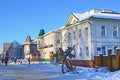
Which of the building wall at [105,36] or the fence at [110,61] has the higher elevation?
the building wall at [105,36]

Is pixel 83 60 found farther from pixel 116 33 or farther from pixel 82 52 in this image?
pixel 116 33

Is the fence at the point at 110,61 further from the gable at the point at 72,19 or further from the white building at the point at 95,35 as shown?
the gable at the point at 72,19

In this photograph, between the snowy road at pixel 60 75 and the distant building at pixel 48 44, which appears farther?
the distant building at pixel 48 44

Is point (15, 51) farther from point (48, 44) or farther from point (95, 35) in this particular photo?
point (95, 35)

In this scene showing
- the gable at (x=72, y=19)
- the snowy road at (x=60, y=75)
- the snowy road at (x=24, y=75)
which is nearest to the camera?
the snowy road at (x=60, y=75)

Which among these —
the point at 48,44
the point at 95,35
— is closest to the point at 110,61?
the point at 95,35

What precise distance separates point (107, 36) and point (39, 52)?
124 feet

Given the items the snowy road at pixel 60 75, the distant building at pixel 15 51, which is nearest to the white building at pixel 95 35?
the snowy road at pixel 60 75

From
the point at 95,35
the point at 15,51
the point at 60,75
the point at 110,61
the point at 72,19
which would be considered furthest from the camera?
the point at 15,51

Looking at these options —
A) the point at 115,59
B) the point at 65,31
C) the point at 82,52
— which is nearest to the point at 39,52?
the point at 65,31

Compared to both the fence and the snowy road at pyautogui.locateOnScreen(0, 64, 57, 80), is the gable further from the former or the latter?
the snowy road at pyautogui.locateOnScreen(0, 64, 57, 80)

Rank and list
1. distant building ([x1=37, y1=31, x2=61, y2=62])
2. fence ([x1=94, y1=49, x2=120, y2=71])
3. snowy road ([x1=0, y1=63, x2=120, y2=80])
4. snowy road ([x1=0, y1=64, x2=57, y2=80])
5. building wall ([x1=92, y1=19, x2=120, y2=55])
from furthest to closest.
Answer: distant building ([x1=37, y1=31, x2=61, y2=62]), building wall ([x1=92, y1=19, x2=120, y2=55]), fence ([x1=94, y1=49, x2=120, y2=71]), snowy road ([x1=0, y1=64, x2=57, y2=80]), snowy road ([x1=0, y1=63, x2=120, y2=80])

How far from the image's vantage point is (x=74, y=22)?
48.5 m

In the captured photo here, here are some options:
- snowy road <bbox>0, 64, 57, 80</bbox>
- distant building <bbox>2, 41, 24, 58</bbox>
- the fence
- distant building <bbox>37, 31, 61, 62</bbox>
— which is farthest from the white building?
distant building <bbox>2, 41, 24, 58</bbox>
